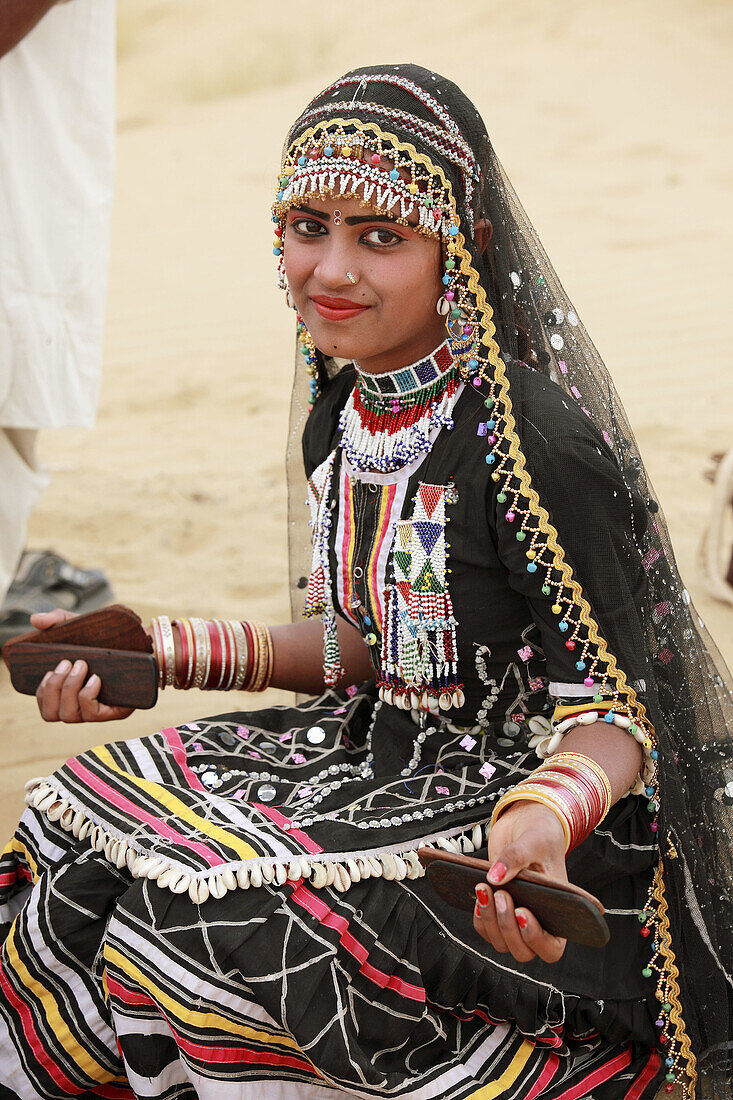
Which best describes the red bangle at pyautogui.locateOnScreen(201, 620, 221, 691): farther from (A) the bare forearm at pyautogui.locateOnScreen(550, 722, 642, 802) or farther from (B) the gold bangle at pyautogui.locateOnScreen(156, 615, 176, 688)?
(A) the bare forearm at pyautogui.locateOnScreen(550, 722, 642, 802)

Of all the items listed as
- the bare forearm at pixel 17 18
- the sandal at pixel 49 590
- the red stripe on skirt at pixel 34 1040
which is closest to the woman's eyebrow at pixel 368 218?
the red stripe on skirt at pixel 34 1040

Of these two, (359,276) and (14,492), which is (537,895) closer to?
(359,276)

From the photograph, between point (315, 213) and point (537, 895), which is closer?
point (537, 895)

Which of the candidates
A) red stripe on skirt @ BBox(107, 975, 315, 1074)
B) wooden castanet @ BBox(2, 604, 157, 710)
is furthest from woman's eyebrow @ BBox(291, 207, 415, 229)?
red stripe on skirt @ BBox(107, 975, 315, 1074)

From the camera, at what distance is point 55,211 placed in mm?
3902

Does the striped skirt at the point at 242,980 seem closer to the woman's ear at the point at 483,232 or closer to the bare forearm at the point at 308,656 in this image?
the bare forearm at the point at 308,656

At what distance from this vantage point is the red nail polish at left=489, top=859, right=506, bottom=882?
1730mm

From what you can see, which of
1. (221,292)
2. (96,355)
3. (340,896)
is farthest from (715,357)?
(340,896)

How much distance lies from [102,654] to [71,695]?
0.10 metres

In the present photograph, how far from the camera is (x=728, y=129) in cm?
1072

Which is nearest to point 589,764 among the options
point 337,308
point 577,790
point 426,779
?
point 577,790

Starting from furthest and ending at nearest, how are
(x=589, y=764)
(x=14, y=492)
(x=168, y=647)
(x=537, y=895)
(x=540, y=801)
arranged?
(x=14, y=492)
(x=168, y=647)
(x=589, y=764)
(x=540, y=801)
(x=537, y=895)

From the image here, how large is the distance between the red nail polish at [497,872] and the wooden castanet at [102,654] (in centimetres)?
88

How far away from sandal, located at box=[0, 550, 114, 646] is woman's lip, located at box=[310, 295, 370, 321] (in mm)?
2561
